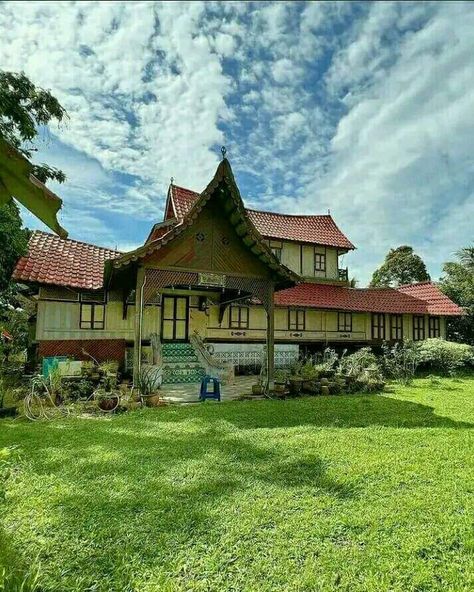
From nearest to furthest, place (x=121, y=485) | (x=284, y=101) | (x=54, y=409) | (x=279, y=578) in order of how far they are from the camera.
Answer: (x=279, y=578), (x=284, y=101), (x=121, y=485), (x=54, y=409)

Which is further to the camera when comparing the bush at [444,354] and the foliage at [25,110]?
the bush at [444,354]

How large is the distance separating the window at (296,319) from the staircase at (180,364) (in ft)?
17.3

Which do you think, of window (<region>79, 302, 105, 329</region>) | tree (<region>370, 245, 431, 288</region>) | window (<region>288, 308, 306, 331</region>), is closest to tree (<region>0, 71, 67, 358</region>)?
window (<region>79, 302, 105, 329</region>)

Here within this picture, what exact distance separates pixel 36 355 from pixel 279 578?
11.1m

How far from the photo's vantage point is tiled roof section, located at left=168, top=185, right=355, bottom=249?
1886cm

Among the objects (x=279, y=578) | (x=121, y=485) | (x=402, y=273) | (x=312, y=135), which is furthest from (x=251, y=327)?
(x=402, y=273)

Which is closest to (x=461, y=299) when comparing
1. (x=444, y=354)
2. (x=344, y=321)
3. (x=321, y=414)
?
(x=444, y=354)

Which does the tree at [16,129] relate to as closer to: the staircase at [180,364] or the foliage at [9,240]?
the foliage at [9,240]

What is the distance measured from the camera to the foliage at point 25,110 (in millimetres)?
10759

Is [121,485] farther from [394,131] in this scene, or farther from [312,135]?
[312,135]

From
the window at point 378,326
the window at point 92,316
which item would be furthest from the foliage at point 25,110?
the window at point 378,326

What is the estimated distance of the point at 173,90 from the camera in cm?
411

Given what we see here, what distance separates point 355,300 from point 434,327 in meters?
5.95

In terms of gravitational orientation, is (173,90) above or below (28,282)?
above
